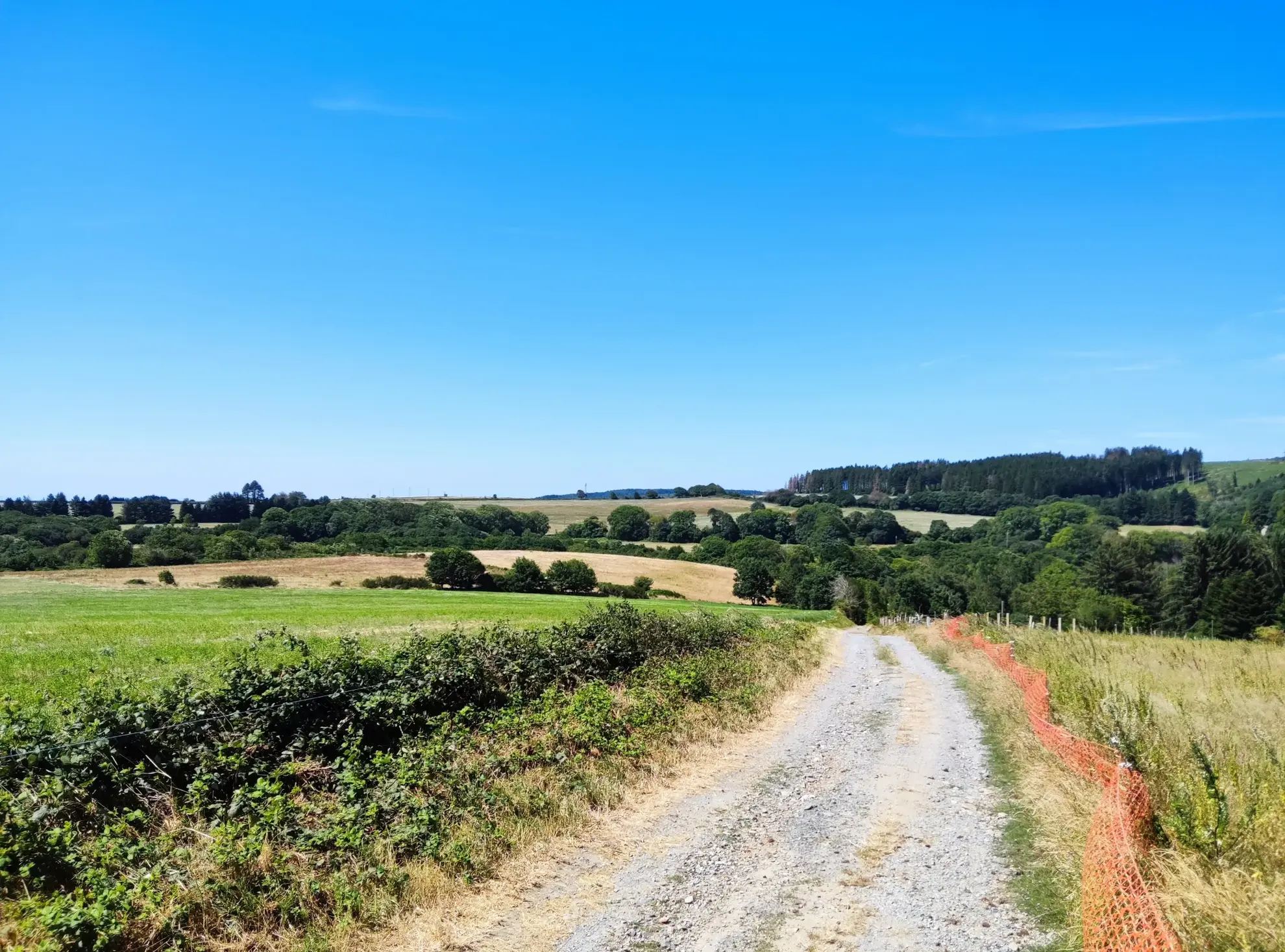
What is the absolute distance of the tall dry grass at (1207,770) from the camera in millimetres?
5168

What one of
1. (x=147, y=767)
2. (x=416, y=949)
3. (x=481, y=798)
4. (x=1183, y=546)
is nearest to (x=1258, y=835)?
(x=416, y=949)

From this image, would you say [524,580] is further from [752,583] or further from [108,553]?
[108,553]

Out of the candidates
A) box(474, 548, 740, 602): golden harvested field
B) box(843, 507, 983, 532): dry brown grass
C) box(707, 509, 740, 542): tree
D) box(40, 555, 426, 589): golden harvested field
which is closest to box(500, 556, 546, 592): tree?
box(474, 548, 740, 602): golden harvested field

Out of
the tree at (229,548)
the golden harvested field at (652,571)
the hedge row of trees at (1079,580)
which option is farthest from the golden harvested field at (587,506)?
the tree at (229,548)

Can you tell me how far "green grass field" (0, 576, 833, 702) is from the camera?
44.5 ft

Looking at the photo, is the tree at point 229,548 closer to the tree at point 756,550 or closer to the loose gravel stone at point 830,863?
the tree at point 756,550

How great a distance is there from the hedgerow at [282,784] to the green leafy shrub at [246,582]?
167ft

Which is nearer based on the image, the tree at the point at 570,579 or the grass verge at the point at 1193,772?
the grass verge at the point at 1193,772

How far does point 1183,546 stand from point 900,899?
5094 inches

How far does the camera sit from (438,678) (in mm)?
12695

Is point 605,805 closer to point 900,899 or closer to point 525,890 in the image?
point 525,890

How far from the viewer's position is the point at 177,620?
2639cm

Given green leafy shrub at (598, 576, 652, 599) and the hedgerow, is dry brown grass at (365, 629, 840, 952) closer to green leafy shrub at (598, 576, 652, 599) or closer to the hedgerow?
the hedgerow

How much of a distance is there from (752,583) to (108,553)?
208 feet
